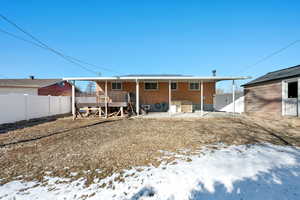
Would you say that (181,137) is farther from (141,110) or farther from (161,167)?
(141,110)

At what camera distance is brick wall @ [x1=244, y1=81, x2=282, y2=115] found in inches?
343

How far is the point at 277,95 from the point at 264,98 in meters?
0.89

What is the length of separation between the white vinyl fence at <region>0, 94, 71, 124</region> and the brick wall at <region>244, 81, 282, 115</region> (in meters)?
15.4

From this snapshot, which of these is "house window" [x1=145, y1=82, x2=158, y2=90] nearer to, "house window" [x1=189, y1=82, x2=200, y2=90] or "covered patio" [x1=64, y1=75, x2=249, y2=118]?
"covered patio" [x1=64, y1=75, x2=249, y2=118]

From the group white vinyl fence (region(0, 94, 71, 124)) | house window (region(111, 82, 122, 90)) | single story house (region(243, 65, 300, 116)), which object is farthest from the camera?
house window (region(111, 82, 122, 90))

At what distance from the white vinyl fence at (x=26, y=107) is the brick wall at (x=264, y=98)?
50.4ft

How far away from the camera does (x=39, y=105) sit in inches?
355

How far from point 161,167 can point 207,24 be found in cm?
1382

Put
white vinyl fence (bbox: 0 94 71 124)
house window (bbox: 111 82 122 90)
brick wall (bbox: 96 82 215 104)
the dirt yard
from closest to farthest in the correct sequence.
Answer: the dirt yard
white vinyl fence (bbox: 0 94 71 124)
brick wall (bbox: 96 82 215 104)
house window (bbox: 111 82 122 90)

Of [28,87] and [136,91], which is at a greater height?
[28,87]

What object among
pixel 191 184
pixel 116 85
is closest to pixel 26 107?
pixel 116 85

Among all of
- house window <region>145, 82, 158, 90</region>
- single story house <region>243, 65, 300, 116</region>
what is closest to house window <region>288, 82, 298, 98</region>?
single story house <region>243, 65, 300, 116</region>

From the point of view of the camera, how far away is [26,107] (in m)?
8.01

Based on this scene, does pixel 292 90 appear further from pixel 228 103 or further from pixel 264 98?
pixel 228 103
